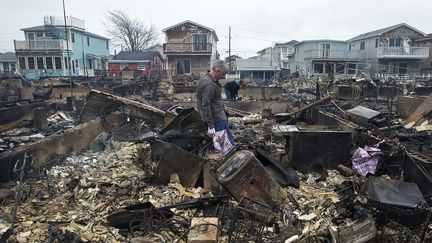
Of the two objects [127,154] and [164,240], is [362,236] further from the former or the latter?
[127,154]

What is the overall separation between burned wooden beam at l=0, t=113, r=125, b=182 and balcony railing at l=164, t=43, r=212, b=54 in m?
29.0

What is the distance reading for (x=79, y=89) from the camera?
18812 millimetres

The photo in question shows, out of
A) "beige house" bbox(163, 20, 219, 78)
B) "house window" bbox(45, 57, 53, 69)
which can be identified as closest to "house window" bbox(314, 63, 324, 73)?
"beige house" bbox(163, 20, 219, 78)

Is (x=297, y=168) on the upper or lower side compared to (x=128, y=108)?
lower

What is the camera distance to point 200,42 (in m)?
38.6

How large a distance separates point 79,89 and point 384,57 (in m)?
35.7

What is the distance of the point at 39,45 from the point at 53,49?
1601 millimetres

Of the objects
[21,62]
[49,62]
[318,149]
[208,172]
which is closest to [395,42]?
[49,62]

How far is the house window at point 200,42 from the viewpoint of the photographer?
3806 cm

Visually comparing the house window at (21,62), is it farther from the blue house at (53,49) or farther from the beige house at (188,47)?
the beige house at (188,47)

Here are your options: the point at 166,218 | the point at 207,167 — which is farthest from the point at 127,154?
the point at 166,218

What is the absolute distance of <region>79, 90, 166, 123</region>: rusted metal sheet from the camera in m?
9.52

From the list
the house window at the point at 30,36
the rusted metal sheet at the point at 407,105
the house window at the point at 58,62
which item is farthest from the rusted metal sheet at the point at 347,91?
the house window at the point at 30,36

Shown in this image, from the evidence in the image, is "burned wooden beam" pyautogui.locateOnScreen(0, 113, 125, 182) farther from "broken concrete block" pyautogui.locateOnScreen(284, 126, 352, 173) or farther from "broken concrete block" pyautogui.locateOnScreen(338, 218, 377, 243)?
"broken concrete block" pyautogui.locateOnScreen(338, 218, 377, 243)
